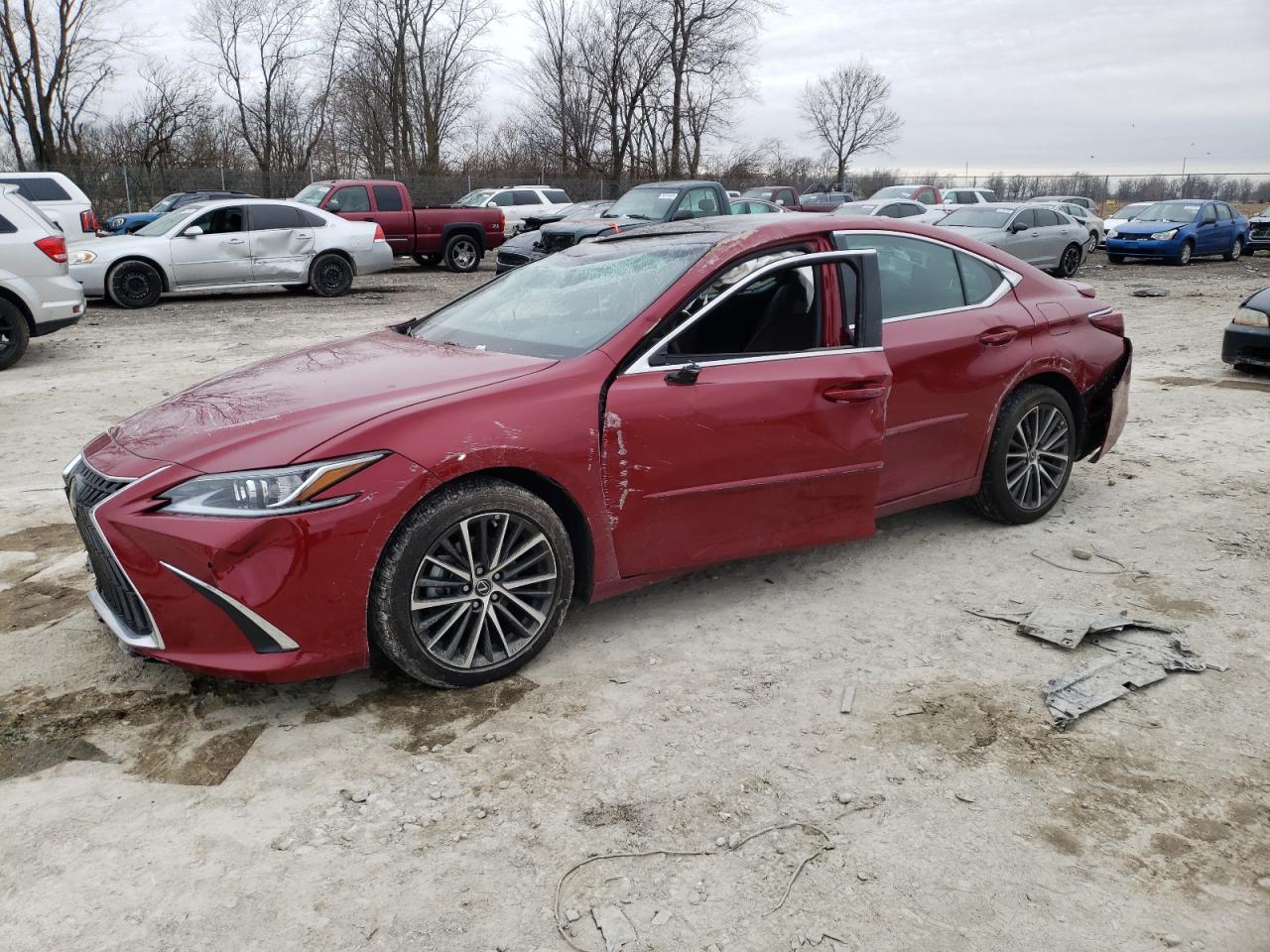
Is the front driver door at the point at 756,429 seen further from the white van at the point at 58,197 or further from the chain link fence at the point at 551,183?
the chain link fence at the point at 551,183

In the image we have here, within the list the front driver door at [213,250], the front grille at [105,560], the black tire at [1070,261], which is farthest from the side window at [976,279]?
the black tire at [1070,261]

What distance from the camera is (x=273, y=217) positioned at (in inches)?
591

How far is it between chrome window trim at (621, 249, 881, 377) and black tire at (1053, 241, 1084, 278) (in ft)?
55.9

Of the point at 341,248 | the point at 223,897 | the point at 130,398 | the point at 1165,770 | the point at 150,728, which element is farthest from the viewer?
the point at 341,248

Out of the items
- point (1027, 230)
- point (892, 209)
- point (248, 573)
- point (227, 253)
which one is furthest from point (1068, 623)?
point (892, 209)

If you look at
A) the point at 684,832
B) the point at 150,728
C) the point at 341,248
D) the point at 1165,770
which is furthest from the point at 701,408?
the point at 341,248

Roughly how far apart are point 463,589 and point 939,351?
2.49 metres

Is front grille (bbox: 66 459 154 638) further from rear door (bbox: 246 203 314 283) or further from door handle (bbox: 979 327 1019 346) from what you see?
rear door (bbox: 246 203 314 283)

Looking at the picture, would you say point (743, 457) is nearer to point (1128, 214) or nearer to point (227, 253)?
point (227, 253)

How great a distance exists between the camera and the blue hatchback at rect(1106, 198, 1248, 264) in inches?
892

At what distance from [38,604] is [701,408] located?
2856 mm

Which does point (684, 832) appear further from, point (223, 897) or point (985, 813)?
point (223, 897)

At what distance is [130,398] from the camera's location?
8.17m

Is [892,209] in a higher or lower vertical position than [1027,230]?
higher
